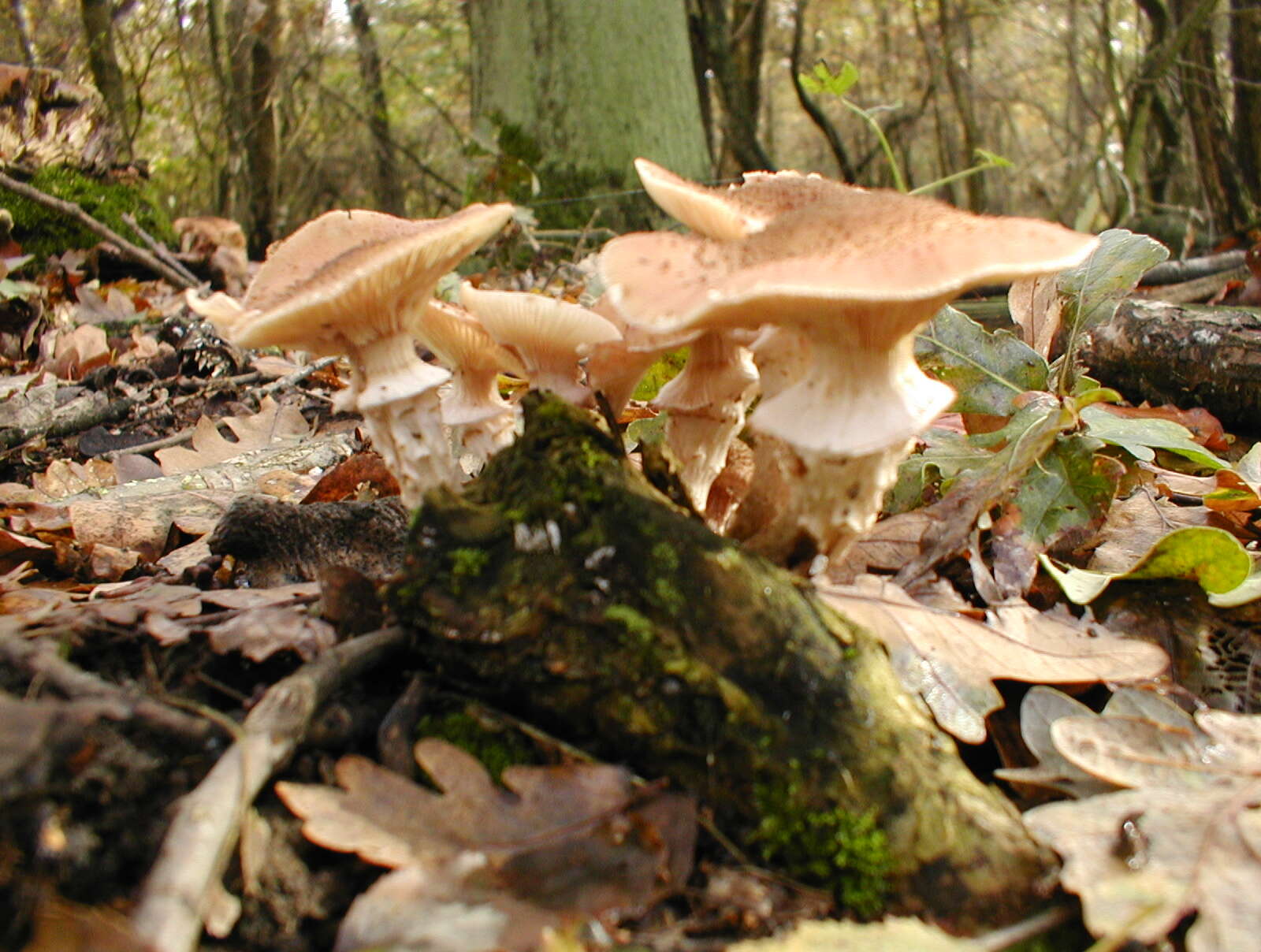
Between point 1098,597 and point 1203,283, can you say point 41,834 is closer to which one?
point 1098,597

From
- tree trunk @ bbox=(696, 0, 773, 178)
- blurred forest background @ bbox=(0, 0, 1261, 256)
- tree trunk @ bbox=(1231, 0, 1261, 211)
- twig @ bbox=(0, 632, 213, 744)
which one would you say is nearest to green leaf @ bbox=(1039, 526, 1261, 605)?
twig @ bbox=(0, 632, 213, 744)

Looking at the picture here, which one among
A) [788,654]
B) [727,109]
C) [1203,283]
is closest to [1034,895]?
[788,654]

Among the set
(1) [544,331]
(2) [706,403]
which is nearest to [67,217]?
(1) [544,331]

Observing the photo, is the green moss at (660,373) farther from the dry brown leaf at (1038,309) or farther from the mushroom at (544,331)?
the dry brown leaf at (1038,309)

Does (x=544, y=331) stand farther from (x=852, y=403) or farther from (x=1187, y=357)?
(x=1187, y=357)

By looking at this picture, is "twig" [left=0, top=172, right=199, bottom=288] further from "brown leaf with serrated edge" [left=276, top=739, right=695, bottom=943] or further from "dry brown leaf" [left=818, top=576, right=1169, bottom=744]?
"dry brown leaf" [left=818, top=576, right=1169, bottom=744]

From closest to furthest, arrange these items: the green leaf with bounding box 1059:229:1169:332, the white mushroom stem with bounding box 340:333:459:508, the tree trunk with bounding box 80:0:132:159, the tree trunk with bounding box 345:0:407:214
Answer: the white mushroom stem with bounding box 340:333:459:508 < the green leaf with bounding box 1059:229:1169:332 < the tree trunk with bounding box 80:0:132:159 < the tree trunk with bounding box 345:0:407:214
